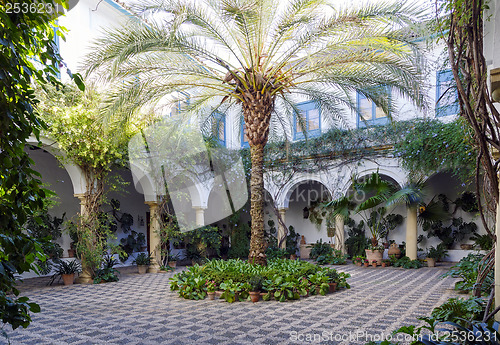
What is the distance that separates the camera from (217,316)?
5.91m

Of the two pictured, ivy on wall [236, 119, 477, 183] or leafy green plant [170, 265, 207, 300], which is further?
ivy on wall [236, 119, 477, 183]

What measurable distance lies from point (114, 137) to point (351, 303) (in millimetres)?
6129

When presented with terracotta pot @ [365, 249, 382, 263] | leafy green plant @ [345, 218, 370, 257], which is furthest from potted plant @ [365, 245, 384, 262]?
leafy green plant @ [345, 218, 370, 257]

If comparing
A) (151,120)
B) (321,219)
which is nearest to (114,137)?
(151,120)

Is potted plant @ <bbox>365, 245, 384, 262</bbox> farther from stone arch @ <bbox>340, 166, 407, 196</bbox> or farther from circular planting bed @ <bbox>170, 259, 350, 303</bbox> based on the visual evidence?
circular planting bed @ <bbox>170, 259, 350, 303</bbox>

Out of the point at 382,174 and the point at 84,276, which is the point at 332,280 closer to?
the point at 84,276

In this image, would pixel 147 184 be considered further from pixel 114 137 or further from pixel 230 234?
pixel 230 234

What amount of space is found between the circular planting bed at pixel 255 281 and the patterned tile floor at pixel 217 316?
21cm

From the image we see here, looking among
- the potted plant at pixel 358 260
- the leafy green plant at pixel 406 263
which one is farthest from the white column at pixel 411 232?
the potted plant at pixel 358 260

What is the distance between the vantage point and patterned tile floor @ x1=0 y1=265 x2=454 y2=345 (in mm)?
4824

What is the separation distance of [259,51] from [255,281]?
4.34 metres

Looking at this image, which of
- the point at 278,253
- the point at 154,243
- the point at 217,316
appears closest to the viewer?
the point at 217,316

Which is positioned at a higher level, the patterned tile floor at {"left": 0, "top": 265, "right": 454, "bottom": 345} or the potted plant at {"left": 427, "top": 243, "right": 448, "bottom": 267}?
the potted plant at {"left": 427, "top": 243, "right": 448, "bottom": 267}

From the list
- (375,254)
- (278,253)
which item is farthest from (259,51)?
(278,253)
